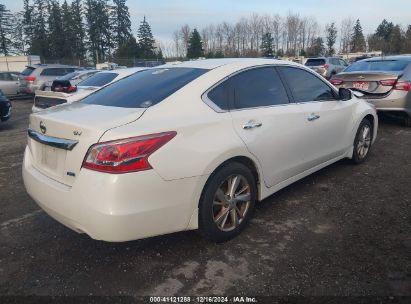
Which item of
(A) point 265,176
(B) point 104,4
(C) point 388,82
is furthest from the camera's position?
(B) point 104,4

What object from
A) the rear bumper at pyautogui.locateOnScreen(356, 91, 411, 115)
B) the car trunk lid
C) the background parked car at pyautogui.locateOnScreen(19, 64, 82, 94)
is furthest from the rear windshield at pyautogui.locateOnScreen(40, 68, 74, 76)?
the car trunk lid

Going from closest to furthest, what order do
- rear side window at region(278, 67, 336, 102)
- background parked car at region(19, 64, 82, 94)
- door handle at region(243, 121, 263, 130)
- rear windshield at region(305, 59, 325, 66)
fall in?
1. door handle at region(243, 121, 263, 130)
2. rear side window at region(278, 67, 336, 102)
3. background parked car at region(19, 64, 82, 94)
4. rear windshield at region(305, 59, 325, 66)

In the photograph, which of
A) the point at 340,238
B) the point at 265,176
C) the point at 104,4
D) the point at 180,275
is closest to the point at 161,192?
the point at 180,275

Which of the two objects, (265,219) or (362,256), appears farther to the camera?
(265,219)

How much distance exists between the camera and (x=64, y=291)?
2715mm

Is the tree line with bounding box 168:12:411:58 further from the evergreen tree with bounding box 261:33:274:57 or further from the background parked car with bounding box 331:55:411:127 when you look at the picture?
the background parked car with bounding box 331:55:411:127

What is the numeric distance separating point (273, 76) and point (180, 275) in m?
2.28

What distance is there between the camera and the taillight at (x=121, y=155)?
2.59m

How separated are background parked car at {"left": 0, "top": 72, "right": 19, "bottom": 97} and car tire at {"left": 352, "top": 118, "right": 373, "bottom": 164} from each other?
1695 cm

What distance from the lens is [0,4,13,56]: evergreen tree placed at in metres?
67.8

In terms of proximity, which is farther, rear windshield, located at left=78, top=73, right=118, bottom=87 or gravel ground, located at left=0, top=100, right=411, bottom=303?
rear windshield, located at left=78, top=73, right=118, bottom=87

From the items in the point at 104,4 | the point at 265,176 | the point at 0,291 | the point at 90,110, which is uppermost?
the point at 104,4

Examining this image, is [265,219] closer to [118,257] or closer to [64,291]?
[118,257]

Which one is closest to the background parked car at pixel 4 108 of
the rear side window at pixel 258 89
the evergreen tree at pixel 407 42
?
the rear side window at pixel 258 89
